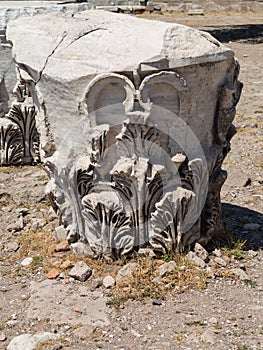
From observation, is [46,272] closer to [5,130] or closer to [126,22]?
[126,22]

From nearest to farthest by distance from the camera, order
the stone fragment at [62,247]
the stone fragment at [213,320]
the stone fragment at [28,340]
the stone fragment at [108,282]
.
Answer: the stone fragment at [28,340] → the stone fragment at [213,320] → the stone fragment at [108,282] → the stone fragment at [62,247]

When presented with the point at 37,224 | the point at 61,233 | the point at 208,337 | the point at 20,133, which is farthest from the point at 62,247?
the point at 20,133

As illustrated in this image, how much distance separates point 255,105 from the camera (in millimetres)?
8602

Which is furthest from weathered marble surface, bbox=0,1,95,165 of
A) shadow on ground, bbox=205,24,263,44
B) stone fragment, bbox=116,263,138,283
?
shadow on ground, bbox=205,24,263,44

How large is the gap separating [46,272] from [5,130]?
97.7 inches

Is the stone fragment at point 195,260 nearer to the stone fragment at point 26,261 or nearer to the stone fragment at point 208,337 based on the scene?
the stone fragment at point 208,337

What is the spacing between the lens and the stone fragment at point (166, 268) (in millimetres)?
3811

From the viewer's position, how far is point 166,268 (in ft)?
12.6

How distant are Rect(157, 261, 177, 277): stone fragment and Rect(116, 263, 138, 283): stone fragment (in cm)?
17

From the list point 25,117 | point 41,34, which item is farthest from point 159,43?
point 25,117

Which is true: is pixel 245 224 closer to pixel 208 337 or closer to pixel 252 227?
pixel 252 227

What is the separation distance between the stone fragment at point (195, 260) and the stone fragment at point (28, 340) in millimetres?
1095

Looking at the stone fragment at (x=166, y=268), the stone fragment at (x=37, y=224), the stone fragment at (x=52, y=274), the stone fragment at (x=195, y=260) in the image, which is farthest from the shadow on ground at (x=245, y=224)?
the stone fragment at (x=37, y=224)

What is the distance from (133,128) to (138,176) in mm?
319
